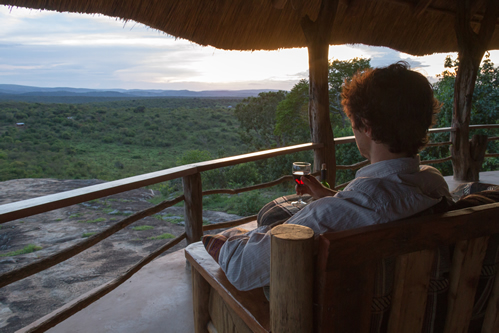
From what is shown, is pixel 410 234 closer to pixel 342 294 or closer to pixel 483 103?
pixel 342 294

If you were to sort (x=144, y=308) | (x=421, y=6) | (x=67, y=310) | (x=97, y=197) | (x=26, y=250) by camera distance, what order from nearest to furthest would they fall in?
1. (x=97, y=197)
2. (x=67, y=310)
3. (x=144, y=308)
4. (x=421, y=6)
5. (x=26, y=250)

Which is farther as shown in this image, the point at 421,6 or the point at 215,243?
the point at 421,6

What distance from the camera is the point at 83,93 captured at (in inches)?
1321

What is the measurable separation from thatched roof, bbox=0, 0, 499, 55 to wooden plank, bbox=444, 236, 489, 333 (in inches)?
102

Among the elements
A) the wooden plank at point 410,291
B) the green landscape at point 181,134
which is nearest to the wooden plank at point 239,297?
the wooden plank at point 410,291

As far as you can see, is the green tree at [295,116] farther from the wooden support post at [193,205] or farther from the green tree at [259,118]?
the wooden support post at [193,205]

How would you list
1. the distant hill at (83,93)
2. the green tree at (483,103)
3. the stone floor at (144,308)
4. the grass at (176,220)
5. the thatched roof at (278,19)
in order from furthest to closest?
the distant hill at (83,93) < the grass at (176,220) < the green tree at (483,103) < the thatched roof at (278,19) < the stone floor at (144,308)

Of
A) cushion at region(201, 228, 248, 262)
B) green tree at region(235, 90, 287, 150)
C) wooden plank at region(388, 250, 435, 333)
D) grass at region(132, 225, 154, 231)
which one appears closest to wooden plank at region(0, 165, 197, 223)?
cushion at region(201, 228, 248, 262)

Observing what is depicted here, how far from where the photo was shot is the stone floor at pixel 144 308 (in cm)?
202

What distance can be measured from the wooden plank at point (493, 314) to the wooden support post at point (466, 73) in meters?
4.48

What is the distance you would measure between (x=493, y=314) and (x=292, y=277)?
2.06 feet

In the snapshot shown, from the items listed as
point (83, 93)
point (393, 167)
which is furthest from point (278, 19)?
point (83, 93)

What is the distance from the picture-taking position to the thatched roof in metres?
2.69

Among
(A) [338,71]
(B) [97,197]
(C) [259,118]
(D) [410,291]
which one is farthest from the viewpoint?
(C) [259,118]
